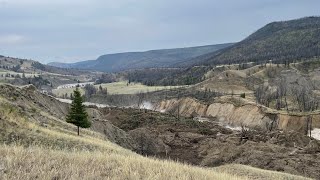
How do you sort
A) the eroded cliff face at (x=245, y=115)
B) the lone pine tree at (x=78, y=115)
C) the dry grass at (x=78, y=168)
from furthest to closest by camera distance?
the eroded cliff face at (x=245, y=115), the lone pine tree at (x=78, y=115), the dry grass at (x=78, y=168)

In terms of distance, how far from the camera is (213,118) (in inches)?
4938

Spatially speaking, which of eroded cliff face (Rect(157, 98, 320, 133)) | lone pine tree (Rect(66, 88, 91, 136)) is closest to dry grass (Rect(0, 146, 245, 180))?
lone pine tree (Rect(66, 88, 91, 136))

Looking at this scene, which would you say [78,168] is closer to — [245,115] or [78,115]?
[78,115]

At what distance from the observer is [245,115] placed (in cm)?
11538

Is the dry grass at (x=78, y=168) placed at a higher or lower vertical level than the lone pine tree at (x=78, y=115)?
higher

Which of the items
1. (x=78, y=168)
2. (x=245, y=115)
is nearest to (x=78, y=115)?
(x=78, y=168)

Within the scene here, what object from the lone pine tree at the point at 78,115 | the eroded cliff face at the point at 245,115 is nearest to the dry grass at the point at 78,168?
the lone pine tree at the point at 78,115

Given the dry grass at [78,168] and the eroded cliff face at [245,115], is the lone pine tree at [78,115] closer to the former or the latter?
the dry grass at [78,168]

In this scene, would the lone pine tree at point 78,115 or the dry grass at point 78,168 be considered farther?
the lone pine tree at point 78,115

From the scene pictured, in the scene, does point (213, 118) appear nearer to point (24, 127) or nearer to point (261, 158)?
point (261, 158)

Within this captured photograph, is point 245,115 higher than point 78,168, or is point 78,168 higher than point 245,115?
point 78,168

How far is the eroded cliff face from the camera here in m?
102

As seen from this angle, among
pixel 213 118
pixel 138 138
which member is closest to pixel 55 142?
pixel 138 138

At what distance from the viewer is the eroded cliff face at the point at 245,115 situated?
101938 mm
